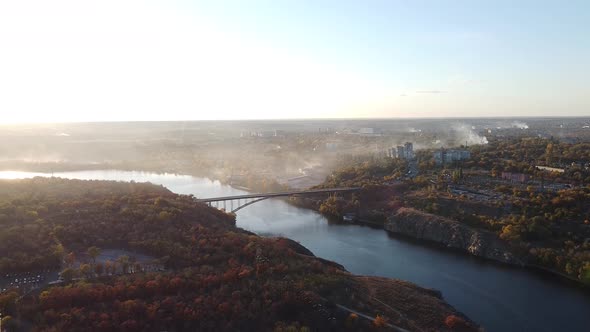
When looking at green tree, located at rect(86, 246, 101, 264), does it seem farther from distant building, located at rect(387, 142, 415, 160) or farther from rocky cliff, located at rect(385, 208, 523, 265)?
distant building, located at rect(387, 142, 415, 160)

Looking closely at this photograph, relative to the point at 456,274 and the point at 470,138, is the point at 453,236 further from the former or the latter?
the point at 470,138

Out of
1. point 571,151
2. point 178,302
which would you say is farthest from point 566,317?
point 571,151

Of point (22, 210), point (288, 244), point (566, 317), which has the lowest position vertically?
point (566, 317)

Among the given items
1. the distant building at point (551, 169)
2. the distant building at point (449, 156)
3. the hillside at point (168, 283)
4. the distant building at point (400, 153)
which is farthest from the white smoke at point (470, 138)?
the hillside at point (168, 283)

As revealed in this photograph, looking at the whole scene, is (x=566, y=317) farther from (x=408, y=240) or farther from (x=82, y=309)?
(x=82, y=309)

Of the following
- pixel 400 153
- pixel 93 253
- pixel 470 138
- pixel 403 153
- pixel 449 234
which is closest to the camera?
pixel 93 253

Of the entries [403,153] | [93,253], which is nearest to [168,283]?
[93,253]
